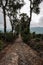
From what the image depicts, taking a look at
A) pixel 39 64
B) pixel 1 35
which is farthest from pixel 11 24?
pixel 39 64

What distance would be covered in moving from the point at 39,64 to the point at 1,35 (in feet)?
55.4

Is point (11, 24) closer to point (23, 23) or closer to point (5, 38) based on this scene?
point (23, 23)

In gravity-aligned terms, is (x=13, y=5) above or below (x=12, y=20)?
above

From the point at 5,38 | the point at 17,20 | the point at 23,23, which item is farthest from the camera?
the point at 17,20

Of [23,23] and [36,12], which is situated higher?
[36,12]

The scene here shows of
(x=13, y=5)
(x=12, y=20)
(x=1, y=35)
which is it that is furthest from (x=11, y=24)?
(x=1, y=35)

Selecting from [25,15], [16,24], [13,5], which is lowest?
[16,24]

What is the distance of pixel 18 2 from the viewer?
39312mm

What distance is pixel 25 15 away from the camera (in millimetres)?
47750

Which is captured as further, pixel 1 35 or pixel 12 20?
pixel 12 20

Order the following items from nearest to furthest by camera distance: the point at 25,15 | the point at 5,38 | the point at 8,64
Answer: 1. the point at 8,64
2. the point at 5,38
3. the point at 25,15

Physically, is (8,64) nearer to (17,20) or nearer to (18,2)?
(18,2)

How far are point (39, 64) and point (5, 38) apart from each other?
53.5 feet

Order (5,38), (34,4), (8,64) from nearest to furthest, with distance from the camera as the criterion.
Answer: (8,64) → (5,38) → (34,4)
